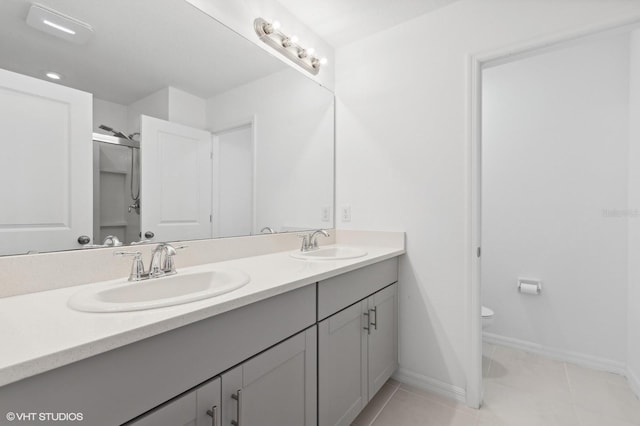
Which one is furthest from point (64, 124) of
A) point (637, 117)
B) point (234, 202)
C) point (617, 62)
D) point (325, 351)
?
point (617, 62)

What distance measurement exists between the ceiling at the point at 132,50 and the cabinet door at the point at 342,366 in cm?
123

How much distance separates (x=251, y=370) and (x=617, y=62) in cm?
290

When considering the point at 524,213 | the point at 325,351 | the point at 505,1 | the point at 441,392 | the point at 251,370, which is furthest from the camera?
the point at 524,213

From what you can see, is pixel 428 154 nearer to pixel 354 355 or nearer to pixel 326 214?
pixel 326 214

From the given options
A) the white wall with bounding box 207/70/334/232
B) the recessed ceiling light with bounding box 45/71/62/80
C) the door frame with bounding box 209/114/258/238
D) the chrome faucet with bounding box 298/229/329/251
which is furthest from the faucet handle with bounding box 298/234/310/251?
the recessed ceiling light with bounding box 45/71/62/80

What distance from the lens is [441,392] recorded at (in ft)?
5.77

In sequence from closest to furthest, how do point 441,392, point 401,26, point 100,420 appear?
point 100,420 < point 441,392 < point 401,26

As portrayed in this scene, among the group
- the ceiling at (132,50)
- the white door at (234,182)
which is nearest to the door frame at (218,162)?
the white door at (234,182)

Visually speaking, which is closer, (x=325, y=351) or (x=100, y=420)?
(x=100, y=420)

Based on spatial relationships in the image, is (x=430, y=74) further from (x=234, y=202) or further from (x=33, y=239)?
(x=33, y=239)

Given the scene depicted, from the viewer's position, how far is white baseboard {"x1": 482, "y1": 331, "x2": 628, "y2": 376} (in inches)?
78.8

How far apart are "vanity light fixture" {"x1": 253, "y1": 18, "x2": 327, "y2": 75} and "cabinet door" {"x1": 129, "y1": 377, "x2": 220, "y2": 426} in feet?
5.53

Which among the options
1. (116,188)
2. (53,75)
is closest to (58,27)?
(53,75)

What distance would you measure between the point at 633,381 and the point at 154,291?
2.69 m
